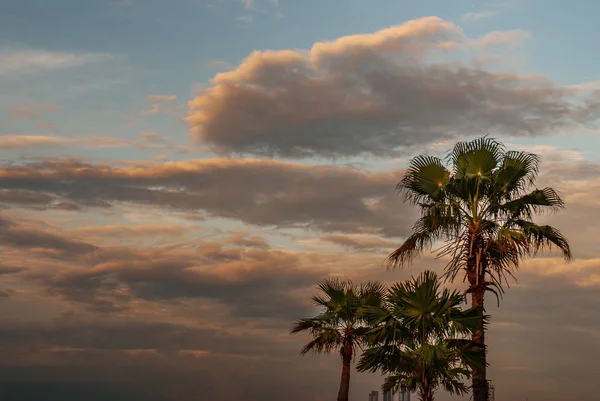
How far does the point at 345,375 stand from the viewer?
4472cm

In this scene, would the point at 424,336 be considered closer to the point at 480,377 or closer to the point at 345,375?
the point at 480,377

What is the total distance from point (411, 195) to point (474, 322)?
7590 mm

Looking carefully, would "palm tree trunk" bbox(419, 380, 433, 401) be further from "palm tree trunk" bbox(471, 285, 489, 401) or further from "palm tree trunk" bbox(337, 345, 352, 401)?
"palm tree trunk" bbox(337, 345, 352, 401)

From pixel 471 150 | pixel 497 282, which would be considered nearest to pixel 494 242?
pixel 497 282

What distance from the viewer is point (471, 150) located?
36.3 metres

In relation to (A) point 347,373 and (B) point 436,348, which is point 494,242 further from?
(A) point 347,373

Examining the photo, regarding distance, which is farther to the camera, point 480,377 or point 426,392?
point 480,377

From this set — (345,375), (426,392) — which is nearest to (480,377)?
(426,392)

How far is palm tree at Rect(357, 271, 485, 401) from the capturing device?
31531 millimetres

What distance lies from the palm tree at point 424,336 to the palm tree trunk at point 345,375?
1129 centimetres

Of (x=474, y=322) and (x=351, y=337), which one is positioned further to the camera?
(x=351, y=337)

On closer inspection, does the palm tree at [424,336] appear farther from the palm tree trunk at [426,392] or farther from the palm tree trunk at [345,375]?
the palm tree trunk at [345,375]

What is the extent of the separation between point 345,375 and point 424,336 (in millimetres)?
13920

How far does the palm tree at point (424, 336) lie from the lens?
31531 mm
